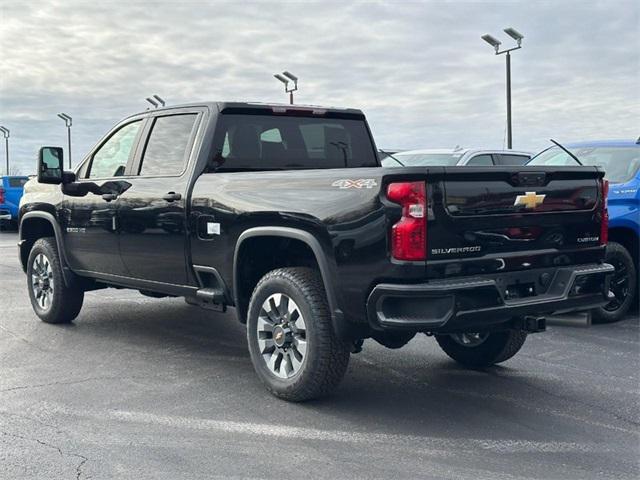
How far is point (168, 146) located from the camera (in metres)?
6.20

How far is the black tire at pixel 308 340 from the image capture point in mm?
4758

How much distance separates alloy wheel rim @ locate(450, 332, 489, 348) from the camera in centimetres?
588

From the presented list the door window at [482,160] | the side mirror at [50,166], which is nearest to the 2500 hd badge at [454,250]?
the side mirror at [50,166]

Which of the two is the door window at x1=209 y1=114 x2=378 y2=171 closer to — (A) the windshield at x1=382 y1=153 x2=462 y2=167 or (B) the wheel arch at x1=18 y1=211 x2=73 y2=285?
(B) the wheel arch at x1=18 y1=211 x2=73 y2=285

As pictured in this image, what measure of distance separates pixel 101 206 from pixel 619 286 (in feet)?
16.1

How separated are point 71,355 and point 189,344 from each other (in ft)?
3.23

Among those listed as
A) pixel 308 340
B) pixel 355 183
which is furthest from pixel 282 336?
pixel 355 183

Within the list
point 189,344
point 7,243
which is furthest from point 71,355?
point 7,243

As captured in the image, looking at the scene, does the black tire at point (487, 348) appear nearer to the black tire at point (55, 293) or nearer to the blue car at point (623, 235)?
the blue car at point (623, 235)

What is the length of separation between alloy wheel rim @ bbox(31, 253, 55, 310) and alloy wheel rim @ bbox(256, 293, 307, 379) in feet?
10.5

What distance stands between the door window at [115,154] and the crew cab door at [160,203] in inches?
8.6

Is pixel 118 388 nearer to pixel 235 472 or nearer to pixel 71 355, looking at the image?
pixel 71 355

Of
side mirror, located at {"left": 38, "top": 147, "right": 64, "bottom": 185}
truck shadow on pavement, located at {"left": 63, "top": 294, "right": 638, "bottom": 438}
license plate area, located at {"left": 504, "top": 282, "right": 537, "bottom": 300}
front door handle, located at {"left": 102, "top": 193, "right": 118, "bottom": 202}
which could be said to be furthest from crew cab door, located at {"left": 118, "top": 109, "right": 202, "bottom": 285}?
license plate area, located at {"left": 504, "top": 282, "right": 537, "bottom": 300}

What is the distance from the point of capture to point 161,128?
634 centimetres
